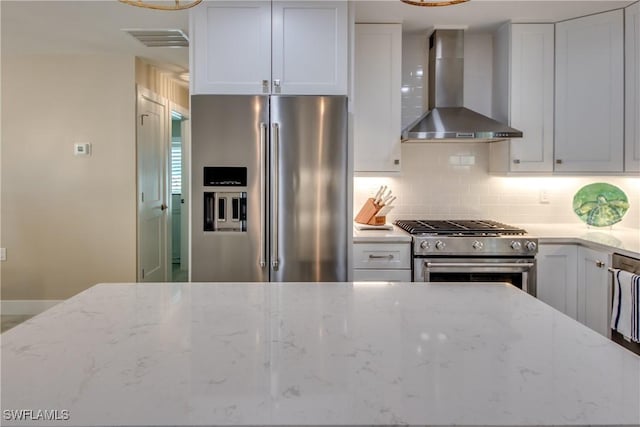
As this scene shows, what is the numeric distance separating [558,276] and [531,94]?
4.26ft

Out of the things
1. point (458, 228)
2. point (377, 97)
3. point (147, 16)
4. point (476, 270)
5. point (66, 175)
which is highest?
point (147, 16)

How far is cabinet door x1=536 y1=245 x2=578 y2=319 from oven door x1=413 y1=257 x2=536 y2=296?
77 millimetres

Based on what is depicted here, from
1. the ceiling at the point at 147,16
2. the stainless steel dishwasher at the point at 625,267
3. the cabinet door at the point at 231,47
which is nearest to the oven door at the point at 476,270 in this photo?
the stainless steel dishwasher at the point at 625,267

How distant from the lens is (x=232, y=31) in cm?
282

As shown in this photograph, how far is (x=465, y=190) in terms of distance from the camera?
3602 mm

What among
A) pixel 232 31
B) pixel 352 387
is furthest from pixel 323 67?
pixel 352 387

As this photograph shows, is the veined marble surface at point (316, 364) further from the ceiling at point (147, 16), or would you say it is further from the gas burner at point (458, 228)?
the ceiling at point (147, 16)

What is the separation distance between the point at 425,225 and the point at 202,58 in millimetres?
1816

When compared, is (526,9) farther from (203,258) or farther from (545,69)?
(203,258)

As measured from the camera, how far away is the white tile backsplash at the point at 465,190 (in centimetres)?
359

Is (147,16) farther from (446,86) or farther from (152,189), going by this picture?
(446,86)

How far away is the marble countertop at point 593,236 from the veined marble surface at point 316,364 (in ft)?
5.57

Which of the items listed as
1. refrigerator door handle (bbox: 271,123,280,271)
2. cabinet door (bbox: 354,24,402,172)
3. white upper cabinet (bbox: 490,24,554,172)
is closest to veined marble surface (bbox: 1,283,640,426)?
refrigerator door handle (bbox: 271,123,280,271)

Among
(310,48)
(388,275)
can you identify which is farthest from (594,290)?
(310,48)
